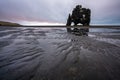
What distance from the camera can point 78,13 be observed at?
60906mm

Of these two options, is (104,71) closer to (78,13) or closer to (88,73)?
(88,73)

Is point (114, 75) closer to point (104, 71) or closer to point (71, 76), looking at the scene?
point (104, 71)

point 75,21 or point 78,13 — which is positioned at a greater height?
point 78,13

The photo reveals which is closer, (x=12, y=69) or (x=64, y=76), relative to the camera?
(x=64, y=76)

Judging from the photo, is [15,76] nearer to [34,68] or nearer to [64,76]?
[34,68]

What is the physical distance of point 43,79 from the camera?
→ 244 centimetres

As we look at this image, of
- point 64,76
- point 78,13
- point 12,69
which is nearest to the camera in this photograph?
point 64,76

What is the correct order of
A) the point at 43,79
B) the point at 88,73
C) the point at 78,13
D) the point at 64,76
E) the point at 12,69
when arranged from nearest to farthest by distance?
1. the point at 43,79
2. the point at 64,76
3. the point at 88,73
4. the point at 12,69
5. the point at 78,13

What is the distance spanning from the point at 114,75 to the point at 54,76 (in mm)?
1655

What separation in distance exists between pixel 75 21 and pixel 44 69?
62.3 m

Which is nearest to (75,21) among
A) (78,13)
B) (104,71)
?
(78,13)

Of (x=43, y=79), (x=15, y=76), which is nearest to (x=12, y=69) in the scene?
(x=15, y=76)

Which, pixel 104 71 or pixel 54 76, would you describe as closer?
pixel 54 76

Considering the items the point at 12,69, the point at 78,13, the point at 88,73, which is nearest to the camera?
the point at 88,73
